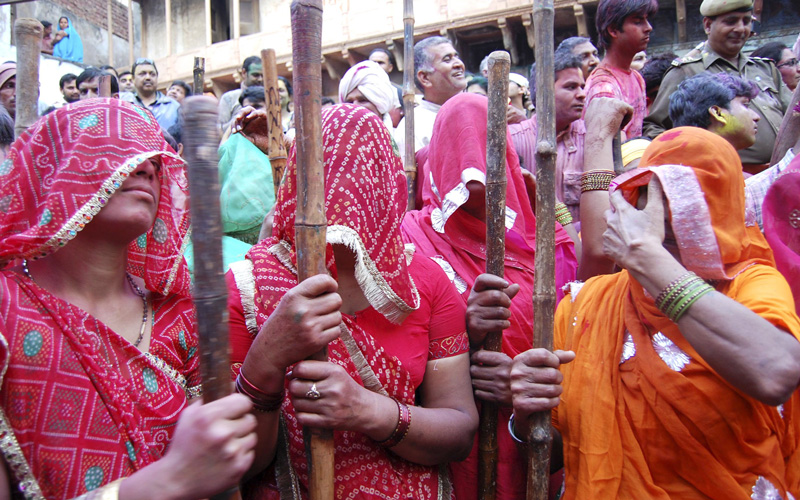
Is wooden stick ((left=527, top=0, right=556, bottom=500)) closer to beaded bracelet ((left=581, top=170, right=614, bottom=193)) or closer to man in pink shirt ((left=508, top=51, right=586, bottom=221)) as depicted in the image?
beaded bracelet ((left=581, top=170, right=614, bottom=193))

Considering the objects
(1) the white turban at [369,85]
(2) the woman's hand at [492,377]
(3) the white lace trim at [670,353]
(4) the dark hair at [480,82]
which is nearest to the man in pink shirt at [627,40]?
(1) the white turban at [369,85]

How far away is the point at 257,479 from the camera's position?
1.72 metres

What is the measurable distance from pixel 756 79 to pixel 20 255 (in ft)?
15.5

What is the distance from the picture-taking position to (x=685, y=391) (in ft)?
5.76

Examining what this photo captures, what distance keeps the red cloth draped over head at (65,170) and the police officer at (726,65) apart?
3.43 metres

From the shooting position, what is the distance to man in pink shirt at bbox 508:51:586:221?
3307 mm

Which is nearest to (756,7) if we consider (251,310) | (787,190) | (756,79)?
(756,79)

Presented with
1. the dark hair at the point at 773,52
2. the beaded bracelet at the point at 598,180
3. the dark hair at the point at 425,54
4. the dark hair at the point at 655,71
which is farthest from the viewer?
the dark hair at the point at 773,52

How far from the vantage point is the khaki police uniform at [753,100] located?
358 centimetres

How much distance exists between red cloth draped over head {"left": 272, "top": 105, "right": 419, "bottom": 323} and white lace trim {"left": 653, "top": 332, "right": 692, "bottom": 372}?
2.56ft

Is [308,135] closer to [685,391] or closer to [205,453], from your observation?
[205,453]

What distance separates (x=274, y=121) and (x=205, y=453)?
83.5 inches

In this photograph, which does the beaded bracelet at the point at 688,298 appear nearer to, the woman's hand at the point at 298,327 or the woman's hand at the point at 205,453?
the woman's hand at the point at 298,327

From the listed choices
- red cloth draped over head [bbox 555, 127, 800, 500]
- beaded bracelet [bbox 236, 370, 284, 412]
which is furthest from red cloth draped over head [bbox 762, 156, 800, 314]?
beaded bracelet [bbox 236, 370, 284, 412]
